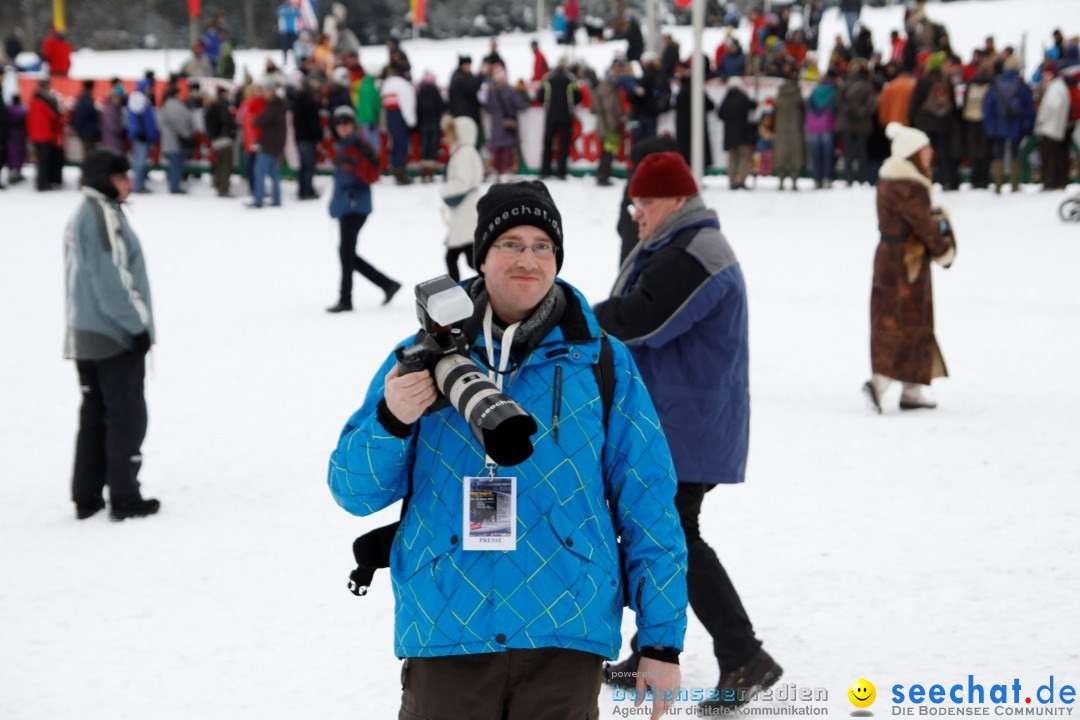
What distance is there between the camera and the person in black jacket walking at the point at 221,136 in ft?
64.5

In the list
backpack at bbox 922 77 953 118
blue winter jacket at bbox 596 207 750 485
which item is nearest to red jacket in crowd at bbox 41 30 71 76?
backpack at bbox 922 77 953 118

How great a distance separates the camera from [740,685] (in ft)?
13.6

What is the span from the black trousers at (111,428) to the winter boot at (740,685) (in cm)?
351

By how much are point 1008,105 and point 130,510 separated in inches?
514

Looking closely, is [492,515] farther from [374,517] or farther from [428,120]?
[428,120]

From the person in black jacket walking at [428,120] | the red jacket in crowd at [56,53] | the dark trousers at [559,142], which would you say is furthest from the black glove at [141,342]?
the red jacket in crowd at [56,53]

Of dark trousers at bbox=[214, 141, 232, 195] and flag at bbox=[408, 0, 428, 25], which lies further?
flag at bbox=[408, 0, 428, 25]

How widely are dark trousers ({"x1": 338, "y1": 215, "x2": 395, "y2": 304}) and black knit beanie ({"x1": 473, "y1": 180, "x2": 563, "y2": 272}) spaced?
871cm


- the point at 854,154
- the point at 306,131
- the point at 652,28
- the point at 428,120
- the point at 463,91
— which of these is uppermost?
the point at 652,28

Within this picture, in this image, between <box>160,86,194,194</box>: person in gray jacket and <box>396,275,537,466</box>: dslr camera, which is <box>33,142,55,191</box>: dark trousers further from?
<box>396,275,537,466</box>: dslr camera

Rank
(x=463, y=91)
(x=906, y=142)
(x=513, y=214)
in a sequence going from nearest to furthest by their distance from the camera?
(x=513, y=214) → (x=906, y=142) → (x=463, y=91)

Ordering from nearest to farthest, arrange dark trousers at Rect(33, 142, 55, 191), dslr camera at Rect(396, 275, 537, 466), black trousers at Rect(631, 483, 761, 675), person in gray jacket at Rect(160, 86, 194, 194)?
dslr camera at Rect(396, 275, 537, 466) < black trousers at Rect(631, 483, 761, 675) < dark trousers at Rect(33, 142, 55, 191) < person in gray jacket at Rect(160, 86, 194, 194)

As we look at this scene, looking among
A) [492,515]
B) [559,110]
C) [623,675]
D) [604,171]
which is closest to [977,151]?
[604,171]

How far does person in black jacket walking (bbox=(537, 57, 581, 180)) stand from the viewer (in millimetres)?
19062
